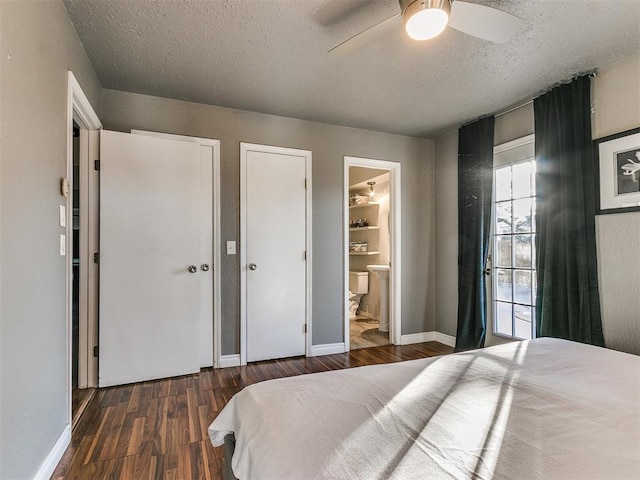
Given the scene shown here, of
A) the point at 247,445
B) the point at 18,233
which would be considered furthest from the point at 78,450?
the point at 247,445

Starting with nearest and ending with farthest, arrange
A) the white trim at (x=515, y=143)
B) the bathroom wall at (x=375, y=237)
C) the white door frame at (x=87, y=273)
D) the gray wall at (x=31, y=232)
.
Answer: the gray wall at (x=31, y=232) < the white door frame at (x=87, y=273) < the white trim at (x=515, y=143) < the bathroom wall at (x=375, y=237)

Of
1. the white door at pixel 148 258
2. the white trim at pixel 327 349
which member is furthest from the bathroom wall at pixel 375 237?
the white door at pixel 148 258

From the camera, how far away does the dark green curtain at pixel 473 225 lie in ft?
10.7

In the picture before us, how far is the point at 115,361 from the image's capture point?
2.59 metres

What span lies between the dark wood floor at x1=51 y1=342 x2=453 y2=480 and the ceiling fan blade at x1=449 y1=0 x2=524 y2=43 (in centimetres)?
242

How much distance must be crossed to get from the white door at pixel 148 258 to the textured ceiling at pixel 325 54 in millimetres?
590

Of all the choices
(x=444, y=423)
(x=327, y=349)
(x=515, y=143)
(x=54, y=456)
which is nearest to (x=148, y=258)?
(x=54, y=456)

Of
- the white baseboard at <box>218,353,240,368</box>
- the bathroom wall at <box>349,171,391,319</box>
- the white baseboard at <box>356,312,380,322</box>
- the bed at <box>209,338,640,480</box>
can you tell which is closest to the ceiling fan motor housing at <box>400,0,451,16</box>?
the bed at <box>209,338,640,480</box>

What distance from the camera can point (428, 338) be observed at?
3.94 metres

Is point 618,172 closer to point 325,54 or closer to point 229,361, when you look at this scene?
point 325,54

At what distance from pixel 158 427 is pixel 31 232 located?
4.34 ft

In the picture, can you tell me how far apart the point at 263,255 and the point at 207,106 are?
4.83 feet

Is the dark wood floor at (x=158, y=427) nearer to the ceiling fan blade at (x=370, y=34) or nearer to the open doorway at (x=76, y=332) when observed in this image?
the open doorway at (x=76, y=332)

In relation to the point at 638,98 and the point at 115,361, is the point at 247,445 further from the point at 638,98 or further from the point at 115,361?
the point at 638,98
